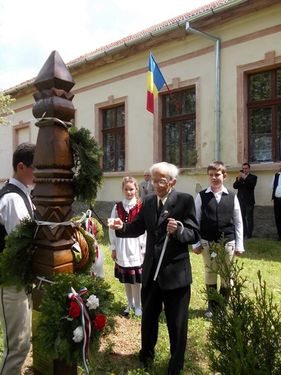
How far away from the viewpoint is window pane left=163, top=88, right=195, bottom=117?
38.8 ft

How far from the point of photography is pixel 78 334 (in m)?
1.86

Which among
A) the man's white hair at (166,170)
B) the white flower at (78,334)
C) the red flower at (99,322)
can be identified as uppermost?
the man's white hair at (166,170)

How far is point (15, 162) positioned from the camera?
2646 mm

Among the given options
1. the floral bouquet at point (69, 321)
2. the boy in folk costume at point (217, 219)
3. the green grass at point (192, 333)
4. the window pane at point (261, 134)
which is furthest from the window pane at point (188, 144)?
the floral bouquet at point (69, 321)

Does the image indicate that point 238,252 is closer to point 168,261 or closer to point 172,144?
point 168,261

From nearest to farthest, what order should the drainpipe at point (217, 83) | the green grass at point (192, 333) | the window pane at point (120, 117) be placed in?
1. the green grass at point (192, 333)
2. the drainpipe at point (217, 83)
3. the window pane at point (120, 117)

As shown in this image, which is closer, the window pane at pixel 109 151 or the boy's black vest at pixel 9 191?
the boy's black vest at pixel 9 191

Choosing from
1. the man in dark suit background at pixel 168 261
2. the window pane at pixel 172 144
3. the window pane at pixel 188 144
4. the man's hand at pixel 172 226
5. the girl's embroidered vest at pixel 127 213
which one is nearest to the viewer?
the man's hand at pixel 172 226

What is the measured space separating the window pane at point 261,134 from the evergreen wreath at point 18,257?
353 inches

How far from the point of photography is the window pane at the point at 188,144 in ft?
38.5

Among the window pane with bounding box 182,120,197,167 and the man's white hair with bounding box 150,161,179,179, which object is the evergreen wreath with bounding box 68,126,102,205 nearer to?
the man's white hair with bounding box 150,161,179,179

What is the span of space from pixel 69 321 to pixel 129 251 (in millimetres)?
2836

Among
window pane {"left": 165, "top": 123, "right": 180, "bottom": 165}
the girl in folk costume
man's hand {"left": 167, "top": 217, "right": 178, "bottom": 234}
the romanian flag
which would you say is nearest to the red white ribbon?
man's hand {"left": 167, "top": 217, "right": 178, "bottom": 234}

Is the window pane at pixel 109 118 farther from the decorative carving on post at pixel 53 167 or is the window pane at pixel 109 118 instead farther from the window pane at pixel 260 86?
the decorative carving on post at pixel 53 167
